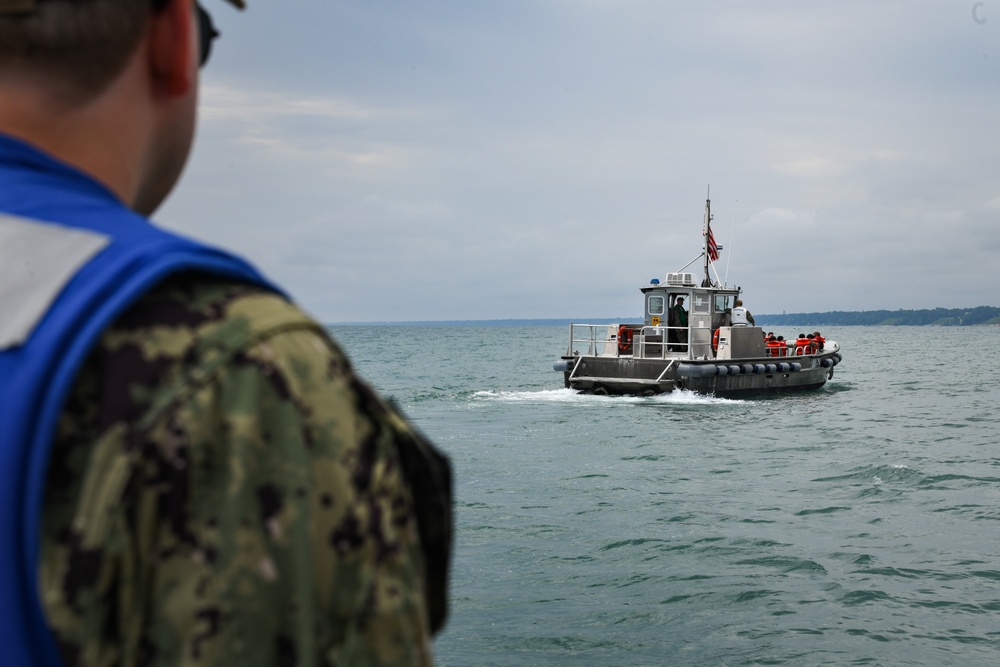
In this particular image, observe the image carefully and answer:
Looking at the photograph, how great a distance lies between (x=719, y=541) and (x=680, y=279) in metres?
17.5

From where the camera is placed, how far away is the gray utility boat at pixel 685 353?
26047mm

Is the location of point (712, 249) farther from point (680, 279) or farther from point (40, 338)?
point (40, 338)

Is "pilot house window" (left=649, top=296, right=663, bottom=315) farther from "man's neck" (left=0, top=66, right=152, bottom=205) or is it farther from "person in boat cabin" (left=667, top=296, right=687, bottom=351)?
"man's neck" (left=0, top=66, right=152, bottom=205)

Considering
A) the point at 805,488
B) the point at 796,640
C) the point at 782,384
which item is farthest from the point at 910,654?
the point at 782,384

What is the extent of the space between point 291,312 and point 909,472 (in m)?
17.7

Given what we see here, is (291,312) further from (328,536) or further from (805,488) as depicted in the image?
(805,488)

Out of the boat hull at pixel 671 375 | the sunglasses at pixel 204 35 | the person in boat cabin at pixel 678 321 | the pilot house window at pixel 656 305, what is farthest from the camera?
the pilot house window at pixel 656 305

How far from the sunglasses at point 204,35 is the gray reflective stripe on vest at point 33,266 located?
0.92 ft

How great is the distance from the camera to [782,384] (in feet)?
94.8

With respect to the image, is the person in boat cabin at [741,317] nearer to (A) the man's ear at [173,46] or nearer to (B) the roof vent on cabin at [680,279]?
(B) the roof vent on cabin at [680,279]

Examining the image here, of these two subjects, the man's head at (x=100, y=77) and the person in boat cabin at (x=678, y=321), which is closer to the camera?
the man's head at (x=100, y=77)

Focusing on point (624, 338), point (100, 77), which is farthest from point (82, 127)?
point (624, 338)

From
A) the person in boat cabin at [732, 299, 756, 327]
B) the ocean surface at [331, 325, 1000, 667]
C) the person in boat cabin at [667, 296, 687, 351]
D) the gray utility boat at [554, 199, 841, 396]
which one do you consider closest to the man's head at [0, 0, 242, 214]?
the ocean surface at [331, 325, 1000, 667]

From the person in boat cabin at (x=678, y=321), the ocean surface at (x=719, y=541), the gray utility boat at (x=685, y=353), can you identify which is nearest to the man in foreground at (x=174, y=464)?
the ocean surface at (x=719, y=541)
